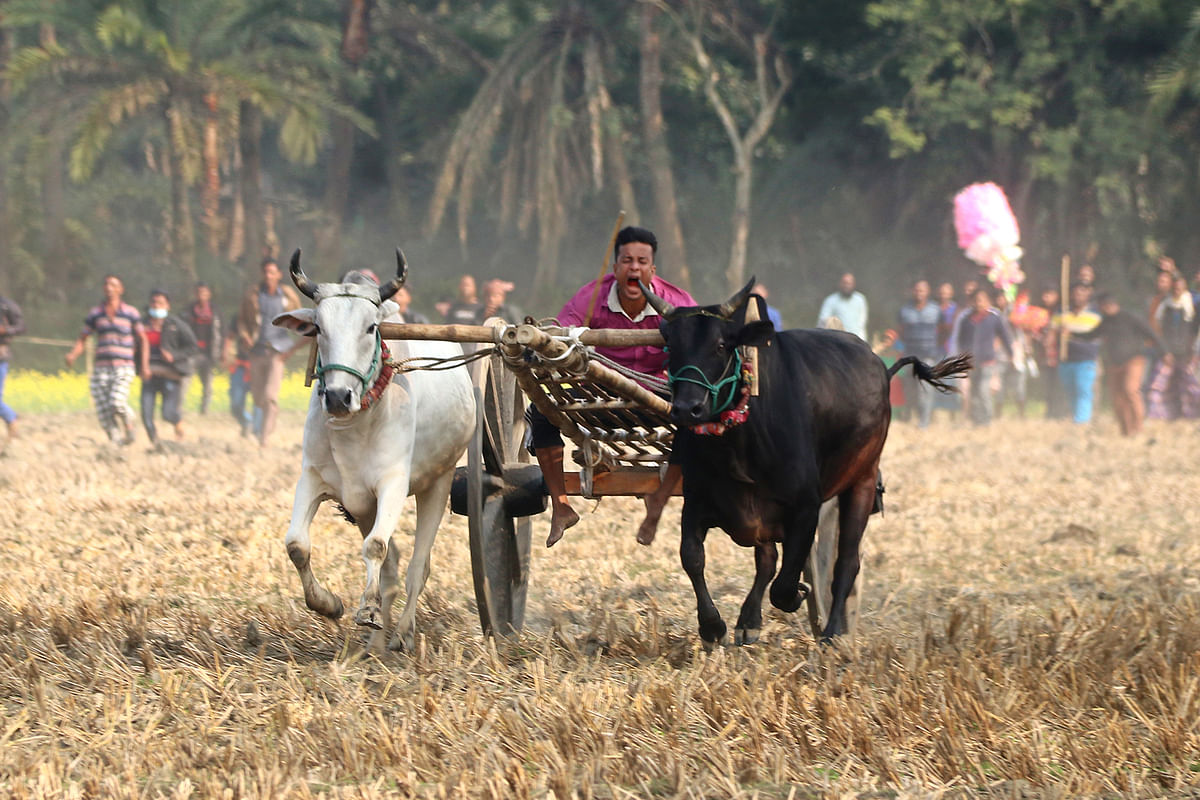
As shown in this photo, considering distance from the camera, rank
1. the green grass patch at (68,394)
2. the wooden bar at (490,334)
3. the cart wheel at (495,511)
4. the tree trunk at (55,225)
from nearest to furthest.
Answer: the wooden bar at (490,334) → the cart wheel at (495,511) → the green grass patch at (68,394) → the tree trunk at (55,225)

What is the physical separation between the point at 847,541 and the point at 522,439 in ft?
5.65

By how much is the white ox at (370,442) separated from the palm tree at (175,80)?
74.8 ft

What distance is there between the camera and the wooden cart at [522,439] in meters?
6.04

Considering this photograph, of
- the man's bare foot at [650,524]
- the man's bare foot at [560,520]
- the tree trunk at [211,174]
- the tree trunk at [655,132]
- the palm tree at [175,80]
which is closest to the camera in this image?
the man's bare foot at [650,524]

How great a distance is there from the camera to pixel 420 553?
281 inches

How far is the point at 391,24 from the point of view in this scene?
35156mm

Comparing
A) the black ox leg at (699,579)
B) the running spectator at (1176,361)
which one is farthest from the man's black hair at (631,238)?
the running spectator at (1176,361)

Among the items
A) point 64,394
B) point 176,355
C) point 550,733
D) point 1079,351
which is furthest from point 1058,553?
point 64,394

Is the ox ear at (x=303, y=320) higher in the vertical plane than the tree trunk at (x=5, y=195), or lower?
lower

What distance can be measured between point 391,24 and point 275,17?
2.63m

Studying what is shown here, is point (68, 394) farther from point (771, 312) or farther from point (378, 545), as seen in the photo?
point (378, 545)

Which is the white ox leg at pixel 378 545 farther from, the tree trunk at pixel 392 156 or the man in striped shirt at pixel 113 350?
the tree trunk at pixel 392 156

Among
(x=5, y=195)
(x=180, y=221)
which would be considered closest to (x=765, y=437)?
(x=180, y=221)

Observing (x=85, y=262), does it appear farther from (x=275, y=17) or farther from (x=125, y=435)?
(x=125, y=435)
